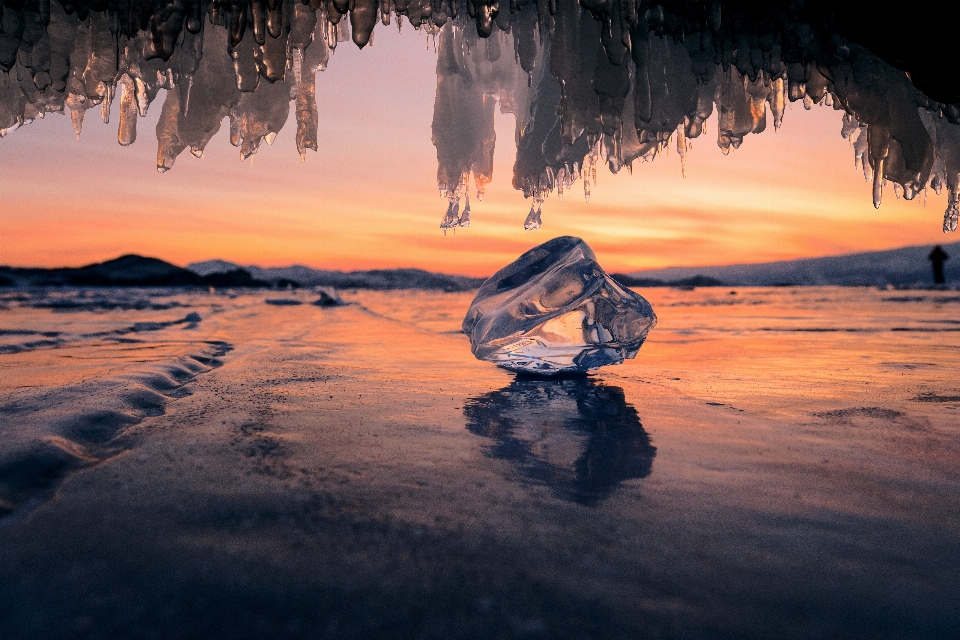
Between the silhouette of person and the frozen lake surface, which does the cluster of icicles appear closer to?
the frozen lake surface

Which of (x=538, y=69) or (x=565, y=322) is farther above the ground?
(x=538, y=69)

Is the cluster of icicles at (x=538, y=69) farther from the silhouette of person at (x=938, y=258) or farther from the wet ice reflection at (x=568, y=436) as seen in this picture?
the silhouette of person at (x=938, y=258)

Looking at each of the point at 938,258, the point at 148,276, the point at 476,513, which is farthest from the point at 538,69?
the point at 148,276

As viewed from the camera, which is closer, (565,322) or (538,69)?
(565,322)

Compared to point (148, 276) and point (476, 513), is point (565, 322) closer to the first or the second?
point (476, 513)

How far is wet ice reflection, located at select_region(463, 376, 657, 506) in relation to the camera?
122 cm

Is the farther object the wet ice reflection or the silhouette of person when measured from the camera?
the silhouette of person

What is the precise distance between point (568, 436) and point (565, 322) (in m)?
1.07

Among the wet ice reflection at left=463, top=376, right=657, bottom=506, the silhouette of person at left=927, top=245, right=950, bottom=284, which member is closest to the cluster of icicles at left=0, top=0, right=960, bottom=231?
the wet ice reflection at left=463, top=376, right=657, bottom=506

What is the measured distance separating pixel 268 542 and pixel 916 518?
1.07m

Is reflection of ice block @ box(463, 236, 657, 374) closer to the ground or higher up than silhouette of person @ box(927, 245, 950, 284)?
closer to the ground

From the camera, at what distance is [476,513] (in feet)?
3.33

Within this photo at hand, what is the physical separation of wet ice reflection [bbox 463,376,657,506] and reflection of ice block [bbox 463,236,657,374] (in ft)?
0.91

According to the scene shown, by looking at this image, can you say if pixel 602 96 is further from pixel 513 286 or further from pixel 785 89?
pixel 785 89
